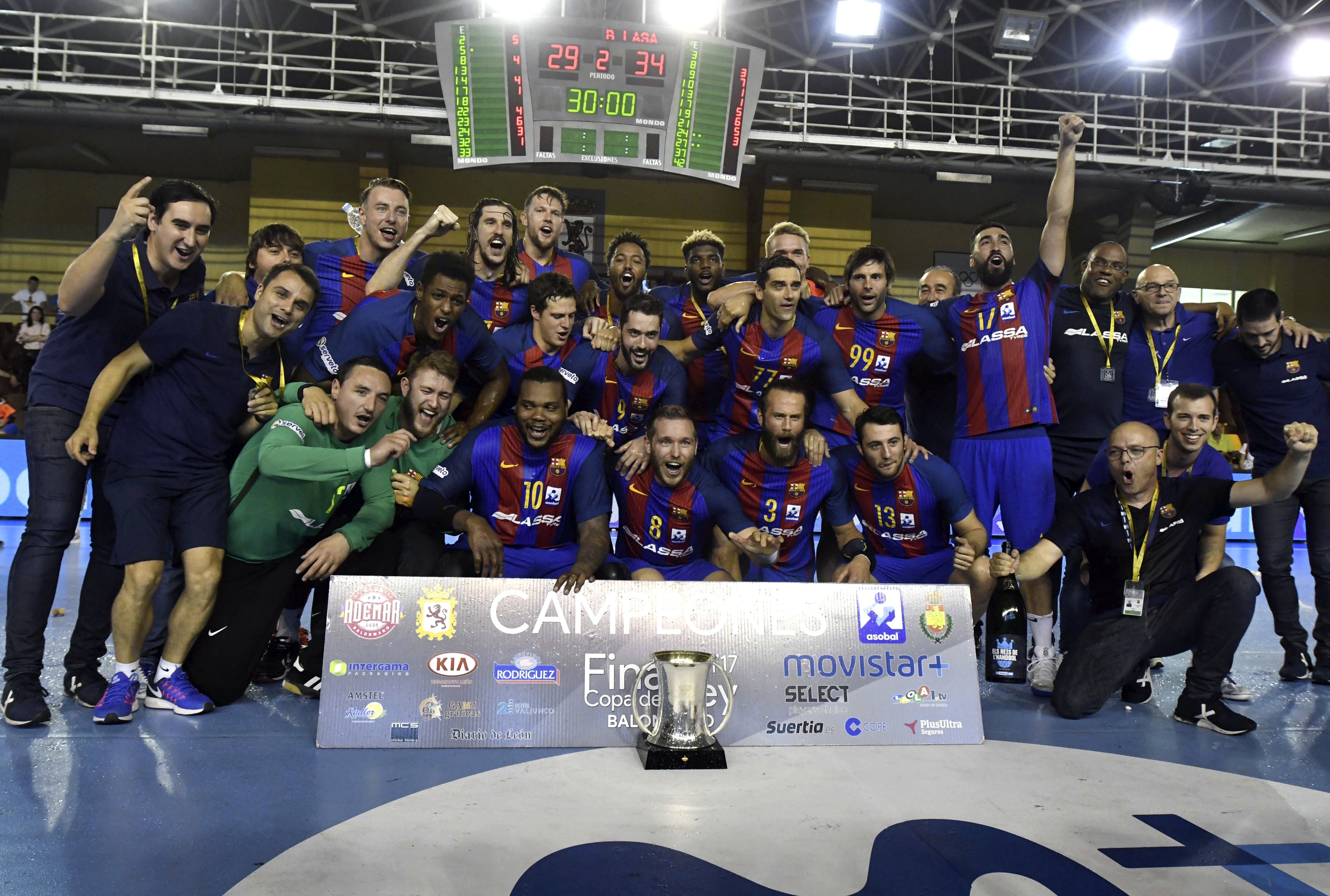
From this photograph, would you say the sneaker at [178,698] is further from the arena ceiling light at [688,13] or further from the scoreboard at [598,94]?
the arena ceiling light at [688,13]

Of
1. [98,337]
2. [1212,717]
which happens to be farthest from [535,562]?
[1212,717]

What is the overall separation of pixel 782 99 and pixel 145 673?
15937 mm

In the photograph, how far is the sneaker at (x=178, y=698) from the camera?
4.19 meters

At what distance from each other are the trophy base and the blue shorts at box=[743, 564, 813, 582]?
1561 mm

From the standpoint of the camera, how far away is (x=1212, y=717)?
14.3ft

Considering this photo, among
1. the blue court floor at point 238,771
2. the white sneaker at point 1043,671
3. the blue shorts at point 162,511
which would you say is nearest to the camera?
the blue court floor at point 238,771

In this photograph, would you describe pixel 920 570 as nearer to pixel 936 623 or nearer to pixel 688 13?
pixel 936 623

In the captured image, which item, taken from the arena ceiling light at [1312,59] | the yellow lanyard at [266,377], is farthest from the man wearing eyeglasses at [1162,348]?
the arena ceiling light at [1312,59]

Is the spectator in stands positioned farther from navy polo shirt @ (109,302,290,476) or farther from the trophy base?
the trophy base

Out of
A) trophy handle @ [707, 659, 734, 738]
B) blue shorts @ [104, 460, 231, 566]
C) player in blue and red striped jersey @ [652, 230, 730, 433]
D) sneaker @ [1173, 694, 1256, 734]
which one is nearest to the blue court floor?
sneaker @ [1173, 694, 1256, 734]

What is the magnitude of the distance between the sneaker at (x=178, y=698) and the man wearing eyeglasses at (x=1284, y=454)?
5.74 meters

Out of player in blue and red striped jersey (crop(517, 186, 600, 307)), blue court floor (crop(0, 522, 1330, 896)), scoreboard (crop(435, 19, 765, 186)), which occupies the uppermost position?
scoreboard (crop(435, 19, 765, 186))

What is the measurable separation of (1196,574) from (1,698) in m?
5.69

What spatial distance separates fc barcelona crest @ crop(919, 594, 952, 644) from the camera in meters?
4.12
